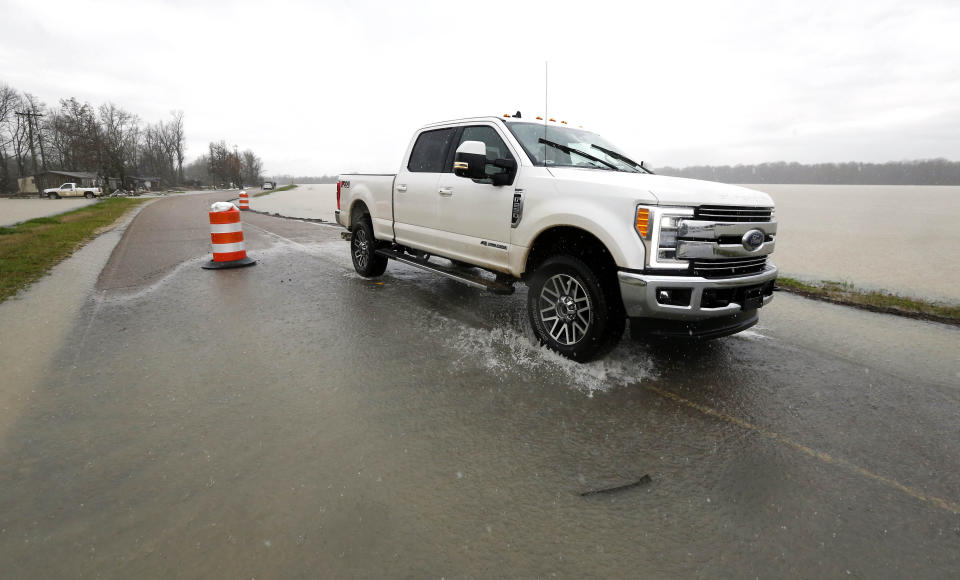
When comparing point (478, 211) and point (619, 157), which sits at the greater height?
point (619, 157)

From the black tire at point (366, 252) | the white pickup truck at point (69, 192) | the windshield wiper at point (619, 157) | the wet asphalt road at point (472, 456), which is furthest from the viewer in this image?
the white pickup truck at point (69, 192)

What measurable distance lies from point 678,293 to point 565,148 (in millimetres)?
2101

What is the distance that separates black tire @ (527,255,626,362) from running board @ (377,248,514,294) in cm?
49

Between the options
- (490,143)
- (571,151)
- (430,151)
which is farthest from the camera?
(430,151)

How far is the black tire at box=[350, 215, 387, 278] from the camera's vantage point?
7621mm

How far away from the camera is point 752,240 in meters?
3.89

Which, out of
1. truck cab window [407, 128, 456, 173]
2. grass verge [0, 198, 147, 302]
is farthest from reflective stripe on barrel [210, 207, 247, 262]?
truck cab window [407, 128, 456, 173]

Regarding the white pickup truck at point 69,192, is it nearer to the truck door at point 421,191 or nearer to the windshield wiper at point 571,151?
the truck door at point 421,191

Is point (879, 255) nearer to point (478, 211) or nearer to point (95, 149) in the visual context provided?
point (478, 211)

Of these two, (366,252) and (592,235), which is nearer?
(592,235)

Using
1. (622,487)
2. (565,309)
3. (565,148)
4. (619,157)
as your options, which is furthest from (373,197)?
(622,487)

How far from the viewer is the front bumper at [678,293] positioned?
11.9 feet

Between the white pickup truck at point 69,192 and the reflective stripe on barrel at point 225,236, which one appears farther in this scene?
the white pickup truck at point 69,192

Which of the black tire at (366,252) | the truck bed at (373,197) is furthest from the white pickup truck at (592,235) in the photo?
the black tire at (366,252)
